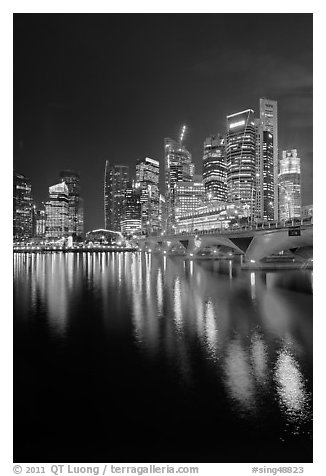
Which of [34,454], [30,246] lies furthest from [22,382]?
[30,246]

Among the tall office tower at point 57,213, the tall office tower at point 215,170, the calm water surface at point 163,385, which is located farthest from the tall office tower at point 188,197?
the calm water surface at point 163,385

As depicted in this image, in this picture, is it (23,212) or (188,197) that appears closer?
(23,212)

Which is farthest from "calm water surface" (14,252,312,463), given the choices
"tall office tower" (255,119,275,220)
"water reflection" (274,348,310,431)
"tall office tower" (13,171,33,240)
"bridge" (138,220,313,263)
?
"tall office tower" (255,119,275,220)

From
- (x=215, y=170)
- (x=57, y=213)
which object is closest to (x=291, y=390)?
(x=57, y=213)

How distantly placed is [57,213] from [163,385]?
17844 centimetres

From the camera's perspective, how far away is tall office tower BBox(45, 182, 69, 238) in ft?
572

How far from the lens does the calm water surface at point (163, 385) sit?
7.01 meters

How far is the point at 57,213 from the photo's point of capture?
590 ft

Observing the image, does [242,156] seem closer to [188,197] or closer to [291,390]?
[188,197]

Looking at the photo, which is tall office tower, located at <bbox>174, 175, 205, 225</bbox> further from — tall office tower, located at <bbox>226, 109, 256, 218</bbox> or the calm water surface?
the calm water surface

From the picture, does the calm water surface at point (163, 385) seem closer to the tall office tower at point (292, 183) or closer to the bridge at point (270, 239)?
the bridge at point (270, 239)

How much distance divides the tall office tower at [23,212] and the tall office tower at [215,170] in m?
83.4

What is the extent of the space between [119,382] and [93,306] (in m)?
11.9
